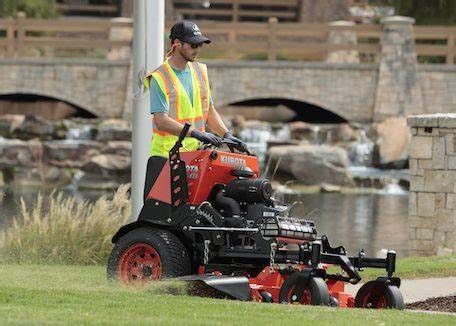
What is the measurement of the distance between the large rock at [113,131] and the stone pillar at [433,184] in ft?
76.5

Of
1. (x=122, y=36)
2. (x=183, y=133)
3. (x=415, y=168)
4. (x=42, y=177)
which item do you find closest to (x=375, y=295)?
(x=183, y=133)

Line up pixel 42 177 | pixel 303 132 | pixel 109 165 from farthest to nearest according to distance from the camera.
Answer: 1. pixel 303 132
2. pixel 42 177
3. pixel 109 165

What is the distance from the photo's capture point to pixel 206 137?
33.8 ft

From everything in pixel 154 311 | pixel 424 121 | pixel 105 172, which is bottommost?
pixel 105 172

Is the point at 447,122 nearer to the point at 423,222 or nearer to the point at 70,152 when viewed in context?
the point at 423,222

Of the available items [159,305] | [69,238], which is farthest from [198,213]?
[69,238]

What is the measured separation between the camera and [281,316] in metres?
8.88

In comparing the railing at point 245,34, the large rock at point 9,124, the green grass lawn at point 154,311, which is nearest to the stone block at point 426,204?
the green grass lawn at point 154,311

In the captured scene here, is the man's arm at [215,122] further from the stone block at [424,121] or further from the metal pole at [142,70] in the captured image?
the stone block at [424,121]

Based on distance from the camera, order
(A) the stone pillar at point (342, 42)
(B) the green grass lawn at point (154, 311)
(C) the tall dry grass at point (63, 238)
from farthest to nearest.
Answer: (A) the stone pillar at point (342, 42)
(C) the tall dry grass at point (63, 238)
(B) the green grass lawn at point (154, 311)

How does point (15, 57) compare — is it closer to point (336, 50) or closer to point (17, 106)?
point (17, 106)

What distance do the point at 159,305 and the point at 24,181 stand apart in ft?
93.4

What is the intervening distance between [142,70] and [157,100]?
3.28 meters

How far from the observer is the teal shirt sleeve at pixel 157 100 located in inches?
417
